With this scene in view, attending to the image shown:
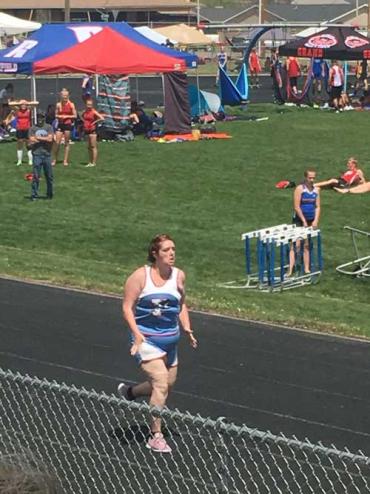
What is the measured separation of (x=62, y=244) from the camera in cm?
1894

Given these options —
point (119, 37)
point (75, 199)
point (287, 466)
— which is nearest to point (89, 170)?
point (75, 199)

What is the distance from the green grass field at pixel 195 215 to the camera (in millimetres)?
15305

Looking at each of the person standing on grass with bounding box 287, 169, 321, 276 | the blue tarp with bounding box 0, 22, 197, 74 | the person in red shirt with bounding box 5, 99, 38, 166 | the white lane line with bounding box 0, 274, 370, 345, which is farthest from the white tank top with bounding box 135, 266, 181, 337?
the blue tarp with bounding box 0, 22, 197, 74

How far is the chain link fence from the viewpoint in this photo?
8.07 m

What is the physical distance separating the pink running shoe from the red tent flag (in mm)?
21272

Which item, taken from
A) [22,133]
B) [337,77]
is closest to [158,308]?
[22,133]

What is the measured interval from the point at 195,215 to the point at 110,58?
10072 millimetres

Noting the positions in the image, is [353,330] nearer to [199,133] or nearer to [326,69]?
[199,133]

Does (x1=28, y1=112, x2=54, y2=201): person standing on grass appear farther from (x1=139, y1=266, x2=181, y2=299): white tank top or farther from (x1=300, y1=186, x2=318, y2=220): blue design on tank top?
(x1=139, y1=266, x2=181, y2=299): white tank top

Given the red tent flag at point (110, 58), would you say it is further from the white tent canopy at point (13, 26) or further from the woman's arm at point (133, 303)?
the woman's arm at point (133, 303)

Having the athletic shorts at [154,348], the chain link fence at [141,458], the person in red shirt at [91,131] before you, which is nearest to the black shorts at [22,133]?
the person in red shirt at [91,131]

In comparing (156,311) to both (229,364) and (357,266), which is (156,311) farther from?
(357,266)

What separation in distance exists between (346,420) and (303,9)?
110921 mm

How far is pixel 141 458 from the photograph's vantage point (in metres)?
8.71
